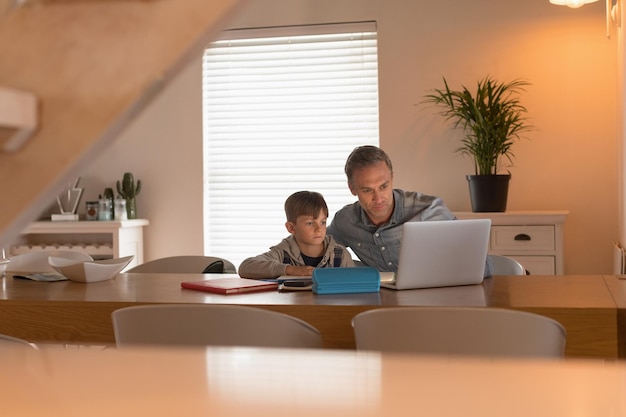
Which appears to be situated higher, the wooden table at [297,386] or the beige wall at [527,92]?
the beige wall at [527,92]

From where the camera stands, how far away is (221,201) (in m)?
5.75

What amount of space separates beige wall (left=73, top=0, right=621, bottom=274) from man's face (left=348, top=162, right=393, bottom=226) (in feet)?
7.57

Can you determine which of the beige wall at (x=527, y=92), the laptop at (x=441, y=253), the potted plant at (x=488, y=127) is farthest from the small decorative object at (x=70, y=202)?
the laptop at (x=441, y=253)

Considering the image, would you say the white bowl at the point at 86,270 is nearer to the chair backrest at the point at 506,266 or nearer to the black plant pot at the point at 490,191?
the chair backrest at the point at 506,266

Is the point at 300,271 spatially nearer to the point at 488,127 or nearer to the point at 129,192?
the point at 488,127

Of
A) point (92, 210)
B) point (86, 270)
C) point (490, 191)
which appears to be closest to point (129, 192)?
point (92, 210)

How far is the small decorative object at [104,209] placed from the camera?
5.50m

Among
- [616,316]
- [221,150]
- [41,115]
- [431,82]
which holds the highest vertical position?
[431,82]

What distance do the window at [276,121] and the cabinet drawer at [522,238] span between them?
120 cm

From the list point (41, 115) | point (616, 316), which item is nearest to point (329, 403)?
point (41, 115)

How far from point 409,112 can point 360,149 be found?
2.33m

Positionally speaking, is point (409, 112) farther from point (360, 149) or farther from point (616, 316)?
point (616, 316)

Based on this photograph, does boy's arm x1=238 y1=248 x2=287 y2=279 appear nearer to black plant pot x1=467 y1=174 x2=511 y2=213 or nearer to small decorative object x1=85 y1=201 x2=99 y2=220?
black plant pot x1=467 y1=174 x2=511 y2=213

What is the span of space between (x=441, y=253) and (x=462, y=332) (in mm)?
575
